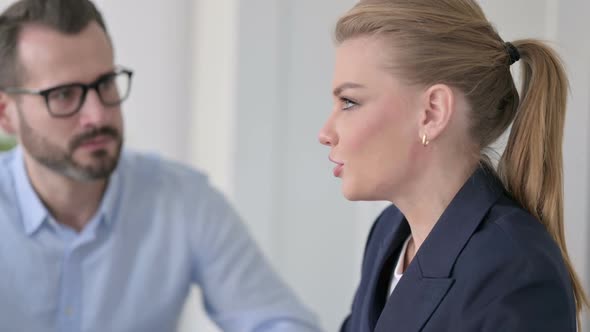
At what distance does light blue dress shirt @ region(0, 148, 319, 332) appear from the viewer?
1.79 m

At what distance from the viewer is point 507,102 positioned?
4.09 feet

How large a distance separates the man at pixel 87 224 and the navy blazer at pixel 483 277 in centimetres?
63

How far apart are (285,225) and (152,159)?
2.13 ft

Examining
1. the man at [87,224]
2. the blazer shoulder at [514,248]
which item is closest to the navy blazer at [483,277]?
the blazer shoulder at [514,248]

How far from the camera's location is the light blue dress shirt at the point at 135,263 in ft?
5.87

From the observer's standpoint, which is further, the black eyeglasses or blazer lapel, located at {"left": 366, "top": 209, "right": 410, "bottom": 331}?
the black eyeglasses

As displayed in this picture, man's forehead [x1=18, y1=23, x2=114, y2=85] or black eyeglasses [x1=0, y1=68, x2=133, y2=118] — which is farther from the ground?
man's forehead [x1=18, y1=23, x2=114, y2=85]

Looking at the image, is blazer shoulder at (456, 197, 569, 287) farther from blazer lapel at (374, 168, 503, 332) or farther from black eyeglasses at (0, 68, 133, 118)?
black eyeglasses at (0, 68, 133, 118)

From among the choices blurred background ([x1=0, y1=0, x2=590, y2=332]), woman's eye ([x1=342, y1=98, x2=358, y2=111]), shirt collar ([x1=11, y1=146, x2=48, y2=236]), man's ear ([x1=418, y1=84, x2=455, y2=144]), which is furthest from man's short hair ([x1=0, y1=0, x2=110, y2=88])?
man's ear ([x1=418, y1=84, x2=455, y2=144])

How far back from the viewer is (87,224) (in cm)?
185

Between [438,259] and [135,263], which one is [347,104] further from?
[135,263]

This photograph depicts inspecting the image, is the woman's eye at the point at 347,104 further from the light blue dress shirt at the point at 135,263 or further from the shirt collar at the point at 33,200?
the shirt collar at the point at 33,200

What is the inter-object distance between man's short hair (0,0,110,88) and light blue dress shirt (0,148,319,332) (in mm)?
229

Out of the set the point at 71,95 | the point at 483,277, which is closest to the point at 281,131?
the point at 71,95
